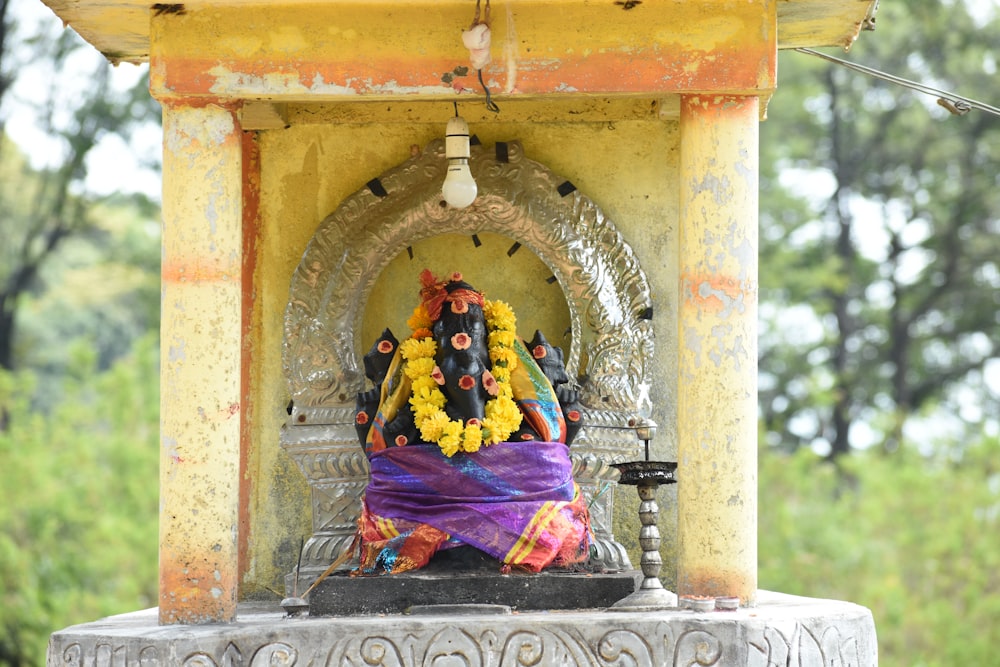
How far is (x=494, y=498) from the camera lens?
774 centimetres

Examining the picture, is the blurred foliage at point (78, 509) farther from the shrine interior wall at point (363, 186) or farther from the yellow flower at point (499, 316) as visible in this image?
the yellow flower at point (499, 316)

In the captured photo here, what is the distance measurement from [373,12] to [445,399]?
6.32 ft

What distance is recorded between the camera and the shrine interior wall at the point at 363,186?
8812 millimetres

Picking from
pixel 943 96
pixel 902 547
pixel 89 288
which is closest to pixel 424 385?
pixel 943 96

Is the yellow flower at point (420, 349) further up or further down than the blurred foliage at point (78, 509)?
further up

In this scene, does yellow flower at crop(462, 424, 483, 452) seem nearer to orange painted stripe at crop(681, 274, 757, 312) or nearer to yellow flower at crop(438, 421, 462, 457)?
yellow flower at crop(438, 421, 462, 457)

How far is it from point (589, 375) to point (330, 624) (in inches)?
87.4

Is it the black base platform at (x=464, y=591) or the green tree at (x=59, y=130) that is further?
the green tree at (x=59, y=130)

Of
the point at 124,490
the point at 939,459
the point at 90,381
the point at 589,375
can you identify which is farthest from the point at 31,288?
the point at 589,375

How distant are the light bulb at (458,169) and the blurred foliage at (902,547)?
374 inches

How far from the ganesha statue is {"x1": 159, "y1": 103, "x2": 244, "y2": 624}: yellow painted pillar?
0.78 m

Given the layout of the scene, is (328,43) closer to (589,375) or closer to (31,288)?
(589,375)

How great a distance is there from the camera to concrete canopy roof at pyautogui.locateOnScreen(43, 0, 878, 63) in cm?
754

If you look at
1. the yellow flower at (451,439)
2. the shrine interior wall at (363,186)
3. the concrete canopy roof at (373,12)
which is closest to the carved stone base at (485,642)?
the yellow flower at (451,439)
